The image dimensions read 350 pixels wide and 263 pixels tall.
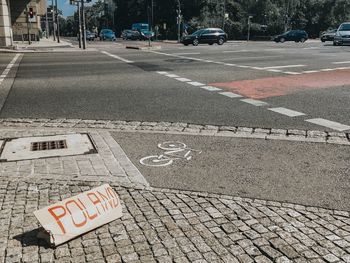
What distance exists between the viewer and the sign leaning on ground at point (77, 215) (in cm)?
357

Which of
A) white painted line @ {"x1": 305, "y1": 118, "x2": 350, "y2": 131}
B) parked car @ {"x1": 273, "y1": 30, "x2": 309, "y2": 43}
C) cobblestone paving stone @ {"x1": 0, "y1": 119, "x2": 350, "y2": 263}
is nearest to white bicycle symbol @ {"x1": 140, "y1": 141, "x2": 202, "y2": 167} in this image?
cobblestone paving stone @ {"x1": 0, "y1": 119, "x2": 350, "y2": 263}

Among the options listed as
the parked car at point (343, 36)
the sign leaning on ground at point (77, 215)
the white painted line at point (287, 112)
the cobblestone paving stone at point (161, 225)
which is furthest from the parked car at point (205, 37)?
the sign leaning on ground at point (77, 215)

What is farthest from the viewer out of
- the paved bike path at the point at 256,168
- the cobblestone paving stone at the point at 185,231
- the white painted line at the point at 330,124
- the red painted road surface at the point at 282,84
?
the red painted road surface at the point at 282,84

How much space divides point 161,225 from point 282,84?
9.88 meters

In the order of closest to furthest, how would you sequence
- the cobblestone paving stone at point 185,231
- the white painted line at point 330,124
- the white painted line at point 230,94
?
the cobblestone paving stone at point 185,231 → the white painted line at point 330,124 → the white painted line at point 230,94

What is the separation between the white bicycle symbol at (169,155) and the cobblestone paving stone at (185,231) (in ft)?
3.55

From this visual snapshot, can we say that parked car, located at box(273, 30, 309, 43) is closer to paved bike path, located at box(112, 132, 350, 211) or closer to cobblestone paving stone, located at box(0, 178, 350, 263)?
paved bike path, located at box(112, 132, 350, 211)

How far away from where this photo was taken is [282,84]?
12.9 m

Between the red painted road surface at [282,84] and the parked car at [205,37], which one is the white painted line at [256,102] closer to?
the red painted road surface at [282,84]

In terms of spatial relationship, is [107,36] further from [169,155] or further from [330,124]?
[169,155]

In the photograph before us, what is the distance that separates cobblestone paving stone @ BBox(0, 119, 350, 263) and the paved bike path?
0.26m

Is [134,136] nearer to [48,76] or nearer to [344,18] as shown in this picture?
[48,76]

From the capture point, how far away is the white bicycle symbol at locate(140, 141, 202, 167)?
5834 millimetres

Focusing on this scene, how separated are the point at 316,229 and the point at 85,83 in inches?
416
